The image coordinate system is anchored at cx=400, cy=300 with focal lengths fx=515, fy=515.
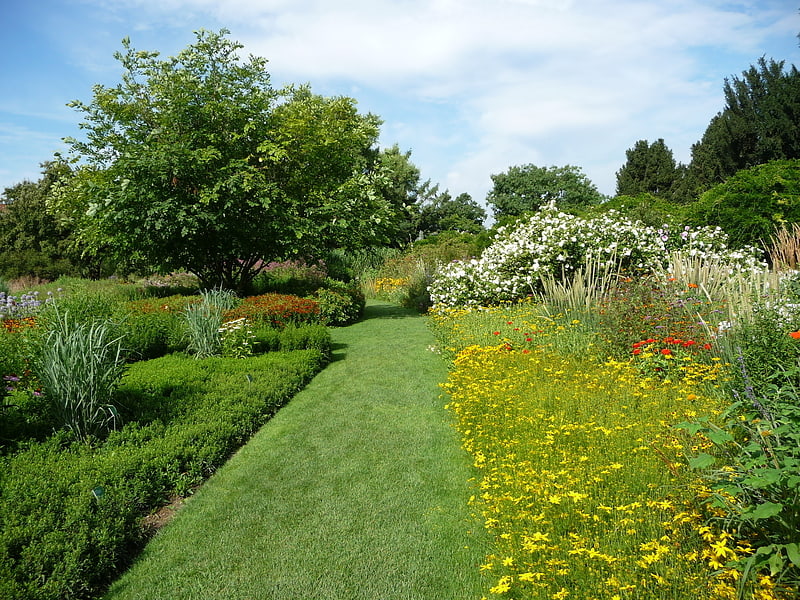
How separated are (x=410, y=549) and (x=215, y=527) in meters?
1.36

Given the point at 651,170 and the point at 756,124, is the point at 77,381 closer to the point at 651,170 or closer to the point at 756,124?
the point at 756,124

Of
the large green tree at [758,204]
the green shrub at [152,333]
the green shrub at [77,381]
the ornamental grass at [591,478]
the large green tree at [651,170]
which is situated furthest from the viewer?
the large green tree at [651,170]

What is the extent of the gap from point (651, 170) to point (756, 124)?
34.6 feet

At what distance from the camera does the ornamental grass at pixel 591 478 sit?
231cm

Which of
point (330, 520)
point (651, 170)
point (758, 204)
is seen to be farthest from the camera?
point (651, 170)

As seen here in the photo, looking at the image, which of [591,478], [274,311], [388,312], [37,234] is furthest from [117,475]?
[37,234]

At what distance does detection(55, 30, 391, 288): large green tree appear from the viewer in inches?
426

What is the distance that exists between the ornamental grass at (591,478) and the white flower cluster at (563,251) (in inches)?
168

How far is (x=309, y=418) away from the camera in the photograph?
18.5ft

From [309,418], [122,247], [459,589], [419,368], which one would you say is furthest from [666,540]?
[122,247]

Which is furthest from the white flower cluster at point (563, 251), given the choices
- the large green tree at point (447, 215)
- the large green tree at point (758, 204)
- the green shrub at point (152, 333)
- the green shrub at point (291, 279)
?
the large green tree at point (447, 215)

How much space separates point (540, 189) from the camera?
4094 cm

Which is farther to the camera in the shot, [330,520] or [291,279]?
[291,279]

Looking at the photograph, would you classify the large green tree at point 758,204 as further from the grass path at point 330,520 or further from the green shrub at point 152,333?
the green shrub at point 152,333
